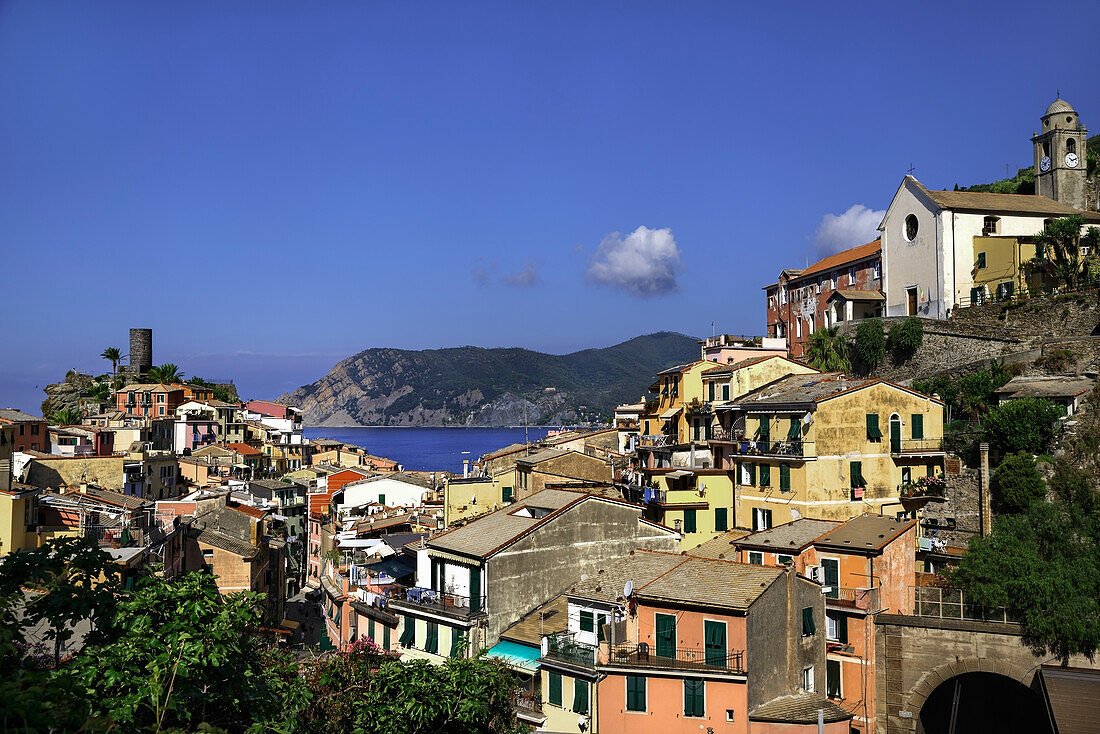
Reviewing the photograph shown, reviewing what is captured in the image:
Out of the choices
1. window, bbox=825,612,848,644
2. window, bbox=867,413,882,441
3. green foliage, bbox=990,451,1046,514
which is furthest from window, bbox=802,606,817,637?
green foliage, bbox=990,451,1046,514

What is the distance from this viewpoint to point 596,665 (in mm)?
25984

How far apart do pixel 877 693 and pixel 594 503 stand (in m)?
11.5

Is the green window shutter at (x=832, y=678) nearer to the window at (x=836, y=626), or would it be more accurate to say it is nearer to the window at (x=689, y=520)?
the window at (x=836, y=626)

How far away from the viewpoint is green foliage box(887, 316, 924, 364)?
52.2 meters

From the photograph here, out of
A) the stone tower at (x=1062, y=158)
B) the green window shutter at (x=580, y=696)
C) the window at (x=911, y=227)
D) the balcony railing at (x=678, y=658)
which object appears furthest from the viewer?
the stone tower at (x=1062, y=158)

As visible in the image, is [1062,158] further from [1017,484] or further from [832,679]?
[832,679]

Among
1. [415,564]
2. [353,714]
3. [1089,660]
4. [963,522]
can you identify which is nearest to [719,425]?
[963,522]

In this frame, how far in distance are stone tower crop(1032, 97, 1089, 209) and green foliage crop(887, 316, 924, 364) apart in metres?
20.1

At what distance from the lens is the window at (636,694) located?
1007 inches

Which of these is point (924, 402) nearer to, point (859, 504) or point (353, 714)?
point (859, 504)

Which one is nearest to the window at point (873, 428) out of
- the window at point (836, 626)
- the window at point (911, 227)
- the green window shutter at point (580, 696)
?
the window at point (836, 626)

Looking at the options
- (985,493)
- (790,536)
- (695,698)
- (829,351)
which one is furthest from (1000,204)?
(695,698)

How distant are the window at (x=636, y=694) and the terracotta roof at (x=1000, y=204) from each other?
39.7 metres

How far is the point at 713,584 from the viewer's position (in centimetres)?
2656
